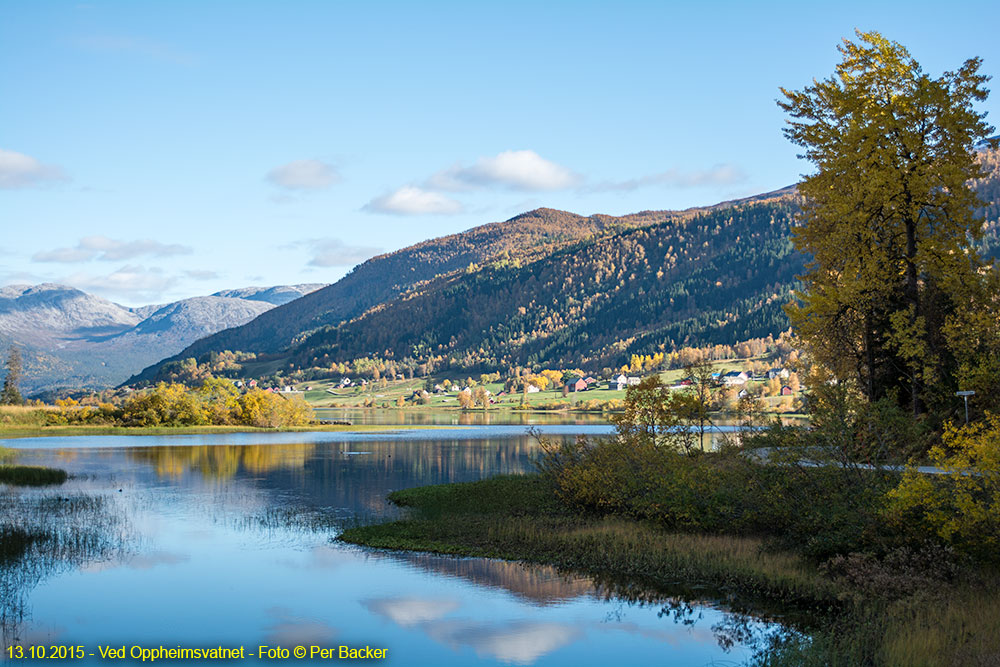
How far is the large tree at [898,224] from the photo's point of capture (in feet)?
121

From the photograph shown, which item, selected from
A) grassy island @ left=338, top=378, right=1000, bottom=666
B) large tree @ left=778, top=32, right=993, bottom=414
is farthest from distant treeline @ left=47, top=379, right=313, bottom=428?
large tree @ left=778, top=32, right=993, bottom=414

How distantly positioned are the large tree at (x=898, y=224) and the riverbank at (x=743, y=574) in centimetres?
1414

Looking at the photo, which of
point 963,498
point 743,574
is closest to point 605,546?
point 743,574

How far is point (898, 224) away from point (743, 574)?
2155 cm

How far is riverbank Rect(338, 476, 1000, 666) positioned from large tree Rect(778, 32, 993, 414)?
46.4ft

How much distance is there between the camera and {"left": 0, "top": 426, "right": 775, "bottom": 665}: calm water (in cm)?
2089

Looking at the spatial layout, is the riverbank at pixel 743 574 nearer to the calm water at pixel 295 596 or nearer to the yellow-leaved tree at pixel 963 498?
the yellow-leaved tree at pixel 963 498

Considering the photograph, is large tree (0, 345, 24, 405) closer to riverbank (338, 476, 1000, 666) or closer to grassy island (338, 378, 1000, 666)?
riverbank (338, 476, 1000, 666)

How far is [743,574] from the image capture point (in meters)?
25.5

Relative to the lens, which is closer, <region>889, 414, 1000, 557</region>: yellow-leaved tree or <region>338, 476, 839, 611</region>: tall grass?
<region>889, 414, 1000, 557</region>: yellow-leaved tree

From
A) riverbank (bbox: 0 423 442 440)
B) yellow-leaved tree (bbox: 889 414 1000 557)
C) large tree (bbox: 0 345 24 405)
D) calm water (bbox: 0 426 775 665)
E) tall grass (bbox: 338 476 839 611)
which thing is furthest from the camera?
large tree (bbox: 0 345 24 405)

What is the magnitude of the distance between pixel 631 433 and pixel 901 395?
12.2 m

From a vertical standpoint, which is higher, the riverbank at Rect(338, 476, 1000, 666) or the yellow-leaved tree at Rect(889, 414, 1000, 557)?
the yellow-leaved tree at Rect(889, 414, 1000, 557)

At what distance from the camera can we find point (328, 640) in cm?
2120
